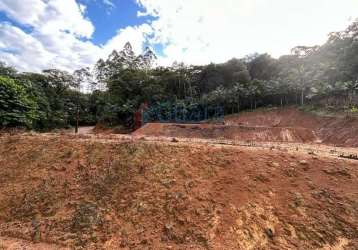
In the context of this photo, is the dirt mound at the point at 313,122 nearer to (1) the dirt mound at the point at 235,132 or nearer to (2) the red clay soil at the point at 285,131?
(2) the red clay soil at the point at 285,131

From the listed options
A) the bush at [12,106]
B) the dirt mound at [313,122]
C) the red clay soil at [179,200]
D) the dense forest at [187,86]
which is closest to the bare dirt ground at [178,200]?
the red clay soil at [179,200]

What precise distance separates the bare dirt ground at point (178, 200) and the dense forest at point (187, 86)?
15213mm

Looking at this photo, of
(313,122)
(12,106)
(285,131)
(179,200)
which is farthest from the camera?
(313,122)

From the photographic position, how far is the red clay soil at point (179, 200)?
6.15m

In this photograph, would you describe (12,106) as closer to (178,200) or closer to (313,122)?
(178,200)

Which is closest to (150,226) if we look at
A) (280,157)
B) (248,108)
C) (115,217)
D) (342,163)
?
(115,217)

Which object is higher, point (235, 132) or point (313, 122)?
point (313, 122)

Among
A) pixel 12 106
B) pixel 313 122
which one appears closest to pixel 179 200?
pixel 313 122

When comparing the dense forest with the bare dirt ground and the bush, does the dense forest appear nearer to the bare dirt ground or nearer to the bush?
the bush

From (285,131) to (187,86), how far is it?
999 inches

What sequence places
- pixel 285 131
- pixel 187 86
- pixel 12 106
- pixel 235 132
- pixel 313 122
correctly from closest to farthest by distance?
1. pixel 285 131
2. pixel 235 132
3. pixel 12 106
4. pixel 313 122
5. pixel 187 86

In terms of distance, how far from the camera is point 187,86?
41406 mm

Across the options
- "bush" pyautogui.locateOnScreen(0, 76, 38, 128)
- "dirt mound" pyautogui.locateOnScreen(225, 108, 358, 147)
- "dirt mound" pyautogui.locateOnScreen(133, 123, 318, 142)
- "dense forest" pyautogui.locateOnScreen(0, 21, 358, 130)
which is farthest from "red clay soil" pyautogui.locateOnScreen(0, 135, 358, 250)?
"dense forest" pyautogui.locateOnScreen(0, 21, 358, 130)

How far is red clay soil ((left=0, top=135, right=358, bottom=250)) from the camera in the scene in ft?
20.2
